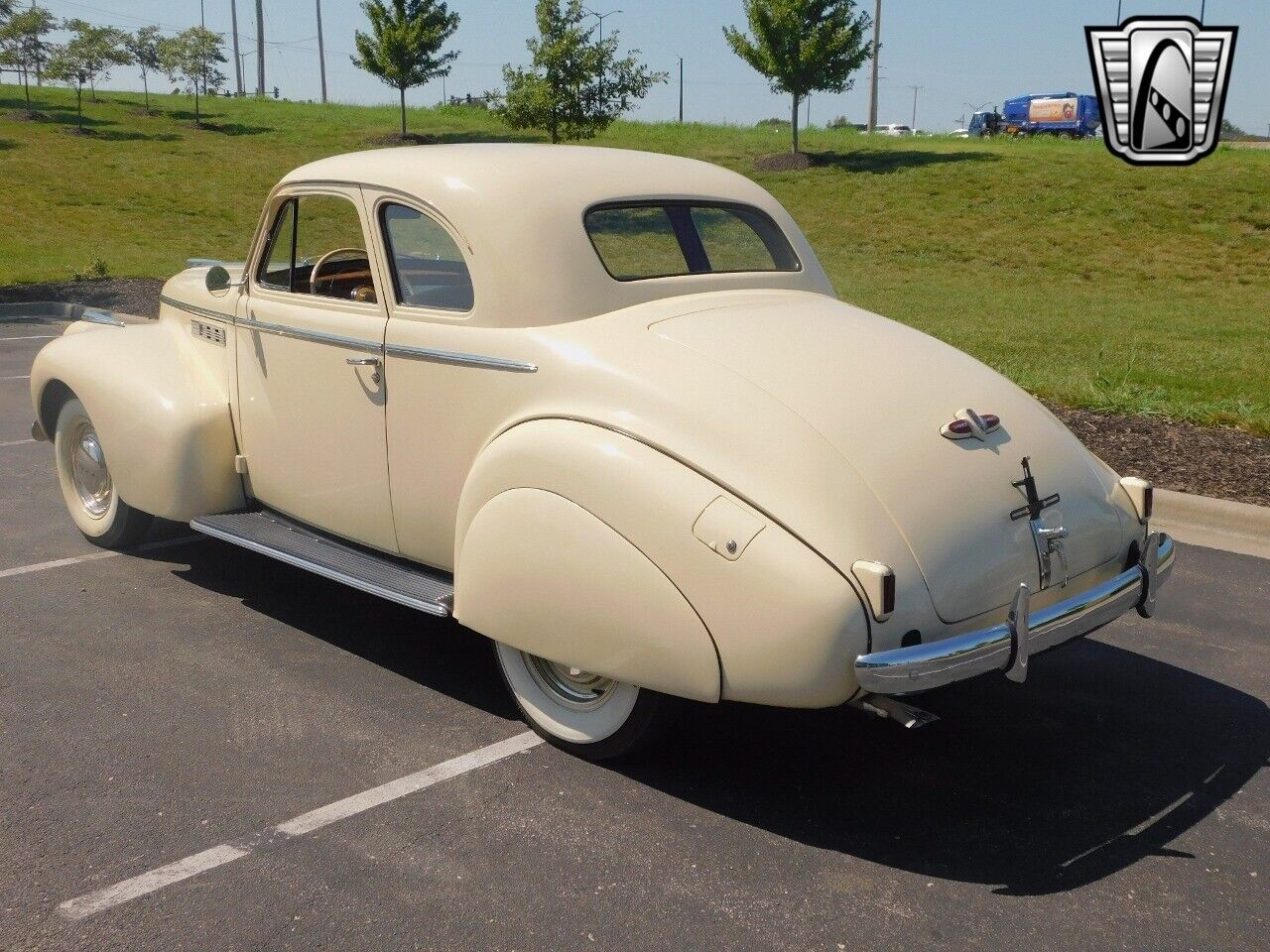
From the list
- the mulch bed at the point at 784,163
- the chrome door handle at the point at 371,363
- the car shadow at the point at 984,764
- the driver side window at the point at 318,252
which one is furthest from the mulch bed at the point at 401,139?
the car shadow at the point at 984,764

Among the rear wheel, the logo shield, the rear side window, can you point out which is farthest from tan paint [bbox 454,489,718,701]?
the logo shield

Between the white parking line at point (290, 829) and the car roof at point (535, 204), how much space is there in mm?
1400

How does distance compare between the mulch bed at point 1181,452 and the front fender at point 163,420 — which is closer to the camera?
the front fender at point 163,420

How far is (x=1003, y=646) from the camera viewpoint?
3414mm

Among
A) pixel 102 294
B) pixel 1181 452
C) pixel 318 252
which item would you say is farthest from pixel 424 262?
pixel 102 294

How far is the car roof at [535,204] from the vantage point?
13.8ft

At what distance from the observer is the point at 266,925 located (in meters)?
3.11

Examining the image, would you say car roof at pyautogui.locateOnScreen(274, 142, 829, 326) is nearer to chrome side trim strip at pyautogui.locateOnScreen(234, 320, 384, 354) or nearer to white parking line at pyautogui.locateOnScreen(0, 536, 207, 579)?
chrome side trim strip at pyautogui.locateOnScreen(234, 320, 384, 354)

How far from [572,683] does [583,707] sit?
0.10m

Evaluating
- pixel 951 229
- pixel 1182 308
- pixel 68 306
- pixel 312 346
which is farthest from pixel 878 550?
pixel 951 229

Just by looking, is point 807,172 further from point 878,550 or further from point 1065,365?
point 878,550

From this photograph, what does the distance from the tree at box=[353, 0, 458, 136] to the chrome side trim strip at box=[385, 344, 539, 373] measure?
32672 millimetres

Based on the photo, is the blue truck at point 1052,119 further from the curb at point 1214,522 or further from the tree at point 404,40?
the curb at point 1214,522

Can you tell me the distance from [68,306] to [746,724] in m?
13.5
